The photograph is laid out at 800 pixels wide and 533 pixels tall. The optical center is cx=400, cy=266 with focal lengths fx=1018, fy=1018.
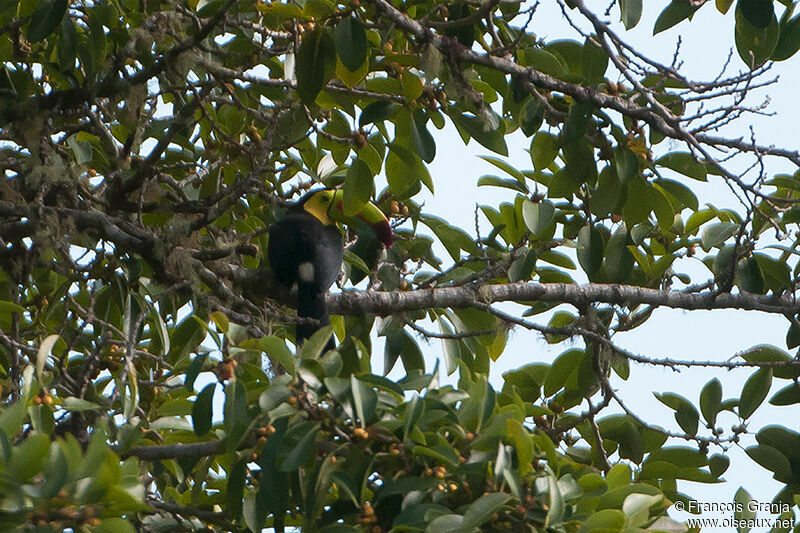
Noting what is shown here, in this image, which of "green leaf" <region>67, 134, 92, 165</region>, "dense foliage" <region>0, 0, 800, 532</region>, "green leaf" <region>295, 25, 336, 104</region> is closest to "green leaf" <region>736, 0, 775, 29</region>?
"dense foliage" <region>0, 0, 800, 532</region>

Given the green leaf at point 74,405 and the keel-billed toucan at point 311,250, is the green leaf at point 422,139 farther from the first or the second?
the green leaf at point 74,405

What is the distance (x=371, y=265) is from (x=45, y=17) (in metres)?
1.42

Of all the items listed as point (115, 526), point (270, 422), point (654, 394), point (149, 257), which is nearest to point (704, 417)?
point (654, 394)

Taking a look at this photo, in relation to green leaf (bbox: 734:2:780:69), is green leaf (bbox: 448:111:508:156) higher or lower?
lower

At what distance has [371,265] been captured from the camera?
3709mm

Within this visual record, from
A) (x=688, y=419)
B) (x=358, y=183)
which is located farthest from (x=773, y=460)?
(x=358, y=183)

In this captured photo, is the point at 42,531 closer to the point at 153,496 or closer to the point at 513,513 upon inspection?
the point at 513,513

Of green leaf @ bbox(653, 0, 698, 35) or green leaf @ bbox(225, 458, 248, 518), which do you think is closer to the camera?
green leaf @ bbox(225, 458, 248, 518)

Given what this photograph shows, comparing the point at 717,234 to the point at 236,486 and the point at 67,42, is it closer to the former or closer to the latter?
the point at 236,486

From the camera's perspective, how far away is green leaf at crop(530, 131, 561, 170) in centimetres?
330

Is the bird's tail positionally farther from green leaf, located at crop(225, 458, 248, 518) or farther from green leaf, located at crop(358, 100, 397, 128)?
green leaf, located at crop(225, 458, 248, 518)

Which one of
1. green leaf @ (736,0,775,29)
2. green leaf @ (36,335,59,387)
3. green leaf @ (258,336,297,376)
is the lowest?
green leaf @ (258,336,297,376)

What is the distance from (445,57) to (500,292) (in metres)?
0.86

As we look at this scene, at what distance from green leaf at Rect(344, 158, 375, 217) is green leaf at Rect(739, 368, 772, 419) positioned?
4.41ft
